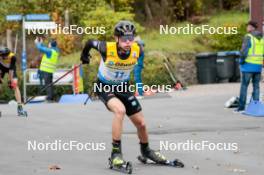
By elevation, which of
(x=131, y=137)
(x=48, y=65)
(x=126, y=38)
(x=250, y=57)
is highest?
(x=126, y=38)

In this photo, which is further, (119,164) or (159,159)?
(159,159)

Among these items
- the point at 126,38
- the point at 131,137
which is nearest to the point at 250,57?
the point at 131,137

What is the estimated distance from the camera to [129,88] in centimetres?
1009

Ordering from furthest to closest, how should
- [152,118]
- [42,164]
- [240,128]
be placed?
[152,118], [240,128], [42,164]

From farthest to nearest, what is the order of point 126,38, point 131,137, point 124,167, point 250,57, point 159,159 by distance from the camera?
point 250,57, point 131,137, point 159,159, point 126,38, point 124,167

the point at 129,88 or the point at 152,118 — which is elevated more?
the point at 129,88

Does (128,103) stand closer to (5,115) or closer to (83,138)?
(83,138)

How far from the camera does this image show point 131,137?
13250 millimetres

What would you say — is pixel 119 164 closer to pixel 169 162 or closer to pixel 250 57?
pixel 169 162

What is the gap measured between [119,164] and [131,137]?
3.76 m

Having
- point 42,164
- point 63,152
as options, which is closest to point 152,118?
point 63,152

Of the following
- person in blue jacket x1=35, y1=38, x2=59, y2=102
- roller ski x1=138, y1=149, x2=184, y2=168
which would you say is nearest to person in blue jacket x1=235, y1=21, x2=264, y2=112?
roller ski x1=138, y1=149, x2=184, y2=168

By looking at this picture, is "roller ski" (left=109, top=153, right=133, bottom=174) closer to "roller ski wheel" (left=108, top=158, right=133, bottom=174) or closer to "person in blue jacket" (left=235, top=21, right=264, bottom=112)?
"roller ski wheel" (left=108, top=158, right=133, bottom=174)

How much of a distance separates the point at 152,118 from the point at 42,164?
673 centimetres
